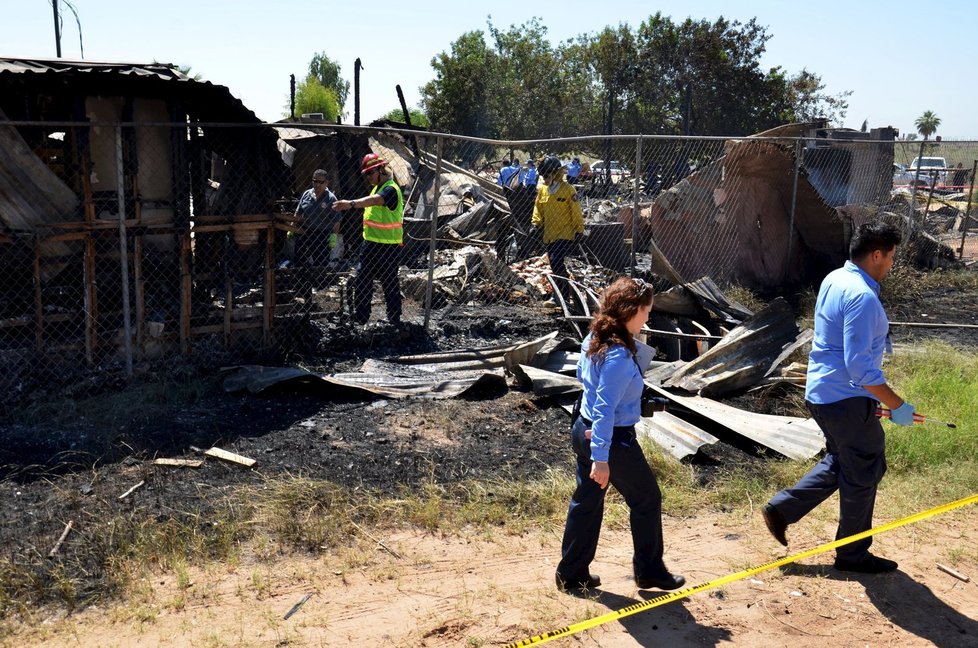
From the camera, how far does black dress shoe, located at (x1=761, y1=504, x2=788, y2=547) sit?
4.41 m

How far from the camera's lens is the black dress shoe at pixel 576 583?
409 centimetres

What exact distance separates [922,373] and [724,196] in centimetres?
445

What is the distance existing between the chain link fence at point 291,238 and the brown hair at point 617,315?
4.16 m

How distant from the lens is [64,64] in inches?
266

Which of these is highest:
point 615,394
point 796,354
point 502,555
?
point 615,394

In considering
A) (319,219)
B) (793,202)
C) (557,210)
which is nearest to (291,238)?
(319,219)

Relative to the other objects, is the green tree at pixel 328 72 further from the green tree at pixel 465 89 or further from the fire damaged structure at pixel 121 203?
the fire damaged structure at pixel 121 203

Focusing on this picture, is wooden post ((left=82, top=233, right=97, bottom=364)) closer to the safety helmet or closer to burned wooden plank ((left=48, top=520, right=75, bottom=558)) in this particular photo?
burned wooden plank ((left=48, top=520, right=75, bottom=558))

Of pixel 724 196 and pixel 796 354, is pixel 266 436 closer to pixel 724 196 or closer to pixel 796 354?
pixel 796 354

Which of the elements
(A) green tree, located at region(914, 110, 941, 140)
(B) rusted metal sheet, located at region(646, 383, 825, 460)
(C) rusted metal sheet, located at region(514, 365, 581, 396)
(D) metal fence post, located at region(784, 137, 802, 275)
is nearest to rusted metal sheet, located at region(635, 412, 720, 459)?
(B) rusted metal sheet, located at region(646, 383, 825, 460)

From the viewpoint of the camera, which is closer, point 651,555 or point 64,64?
point 651,555

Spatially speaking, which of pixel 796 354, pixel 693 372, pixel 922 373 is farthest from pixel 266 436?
pixel 922 373

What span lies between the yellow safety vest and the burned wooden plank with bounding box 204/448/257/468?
349 centimetres

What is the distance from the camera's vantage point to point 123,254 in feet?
22.5
